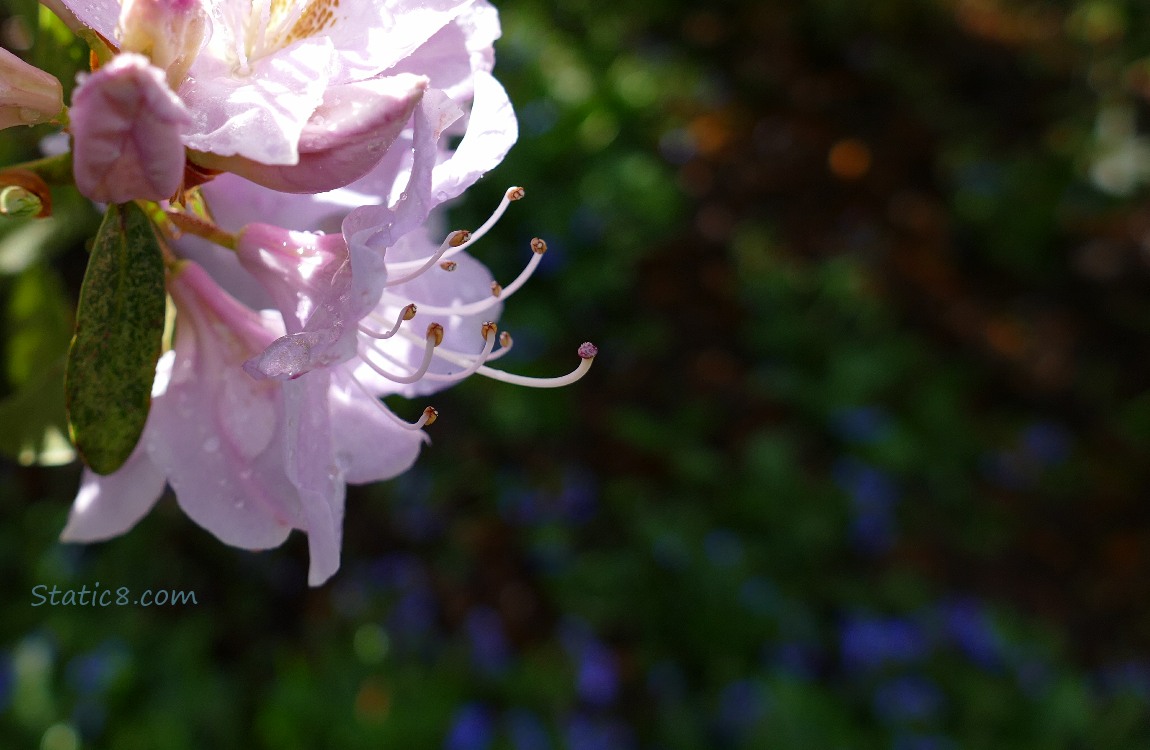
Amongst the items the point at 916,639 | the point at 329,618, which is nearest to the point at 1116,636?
the point at 916,639

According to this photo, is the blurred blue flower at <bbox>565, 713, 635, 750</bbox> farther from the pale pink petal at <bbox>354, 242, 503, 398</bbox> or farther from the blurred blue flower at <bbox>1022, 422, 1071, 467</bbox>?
the blurred blue flower at <bbox>1022, 422, 1071, 467</bbox>

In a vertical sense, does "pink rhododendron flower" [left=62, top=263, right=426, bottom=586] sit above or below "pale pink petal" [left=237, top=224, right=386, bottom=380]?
below

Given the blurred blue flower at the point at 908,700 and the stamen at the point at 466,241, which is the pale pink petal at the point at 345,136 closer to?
the stamen at the point at 466,241

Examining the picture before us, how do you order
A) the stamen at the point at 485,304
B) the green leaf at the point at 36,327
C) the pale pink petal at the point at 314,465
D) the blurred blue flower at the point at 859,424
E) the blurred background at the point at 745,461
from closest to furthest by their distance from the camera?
the pale pink petal at the point at 314,465, the stamen at the point at 485,304, the green leaf at the point at 36,327, the blurred background at the point at 745,461, the blurred blue flower at the point at 859,424

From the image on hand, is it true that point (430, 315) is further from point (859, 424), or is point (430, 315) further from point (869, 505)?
point (859, 424)

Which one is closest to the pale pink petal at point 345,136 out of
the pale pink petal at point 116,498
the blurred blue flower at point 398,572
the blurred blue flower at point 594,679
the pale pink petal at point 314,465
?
the pale pink petal at point 314,465

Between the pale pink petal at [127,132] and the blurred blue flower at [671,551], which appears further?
the blurred blue flower at [671,551]

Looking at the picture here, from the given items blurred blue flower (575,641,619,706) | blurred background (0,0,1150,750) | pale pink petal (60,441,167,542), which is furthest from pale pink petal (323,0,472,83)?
blurred blue flower (575,641,619,706)
